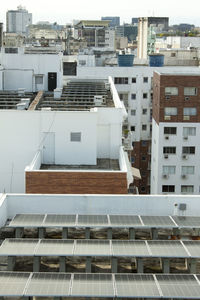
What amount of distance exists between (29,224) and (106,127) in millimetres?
11772

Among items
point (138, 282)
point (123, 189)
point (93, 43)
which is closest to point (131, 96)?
point (123, 189)

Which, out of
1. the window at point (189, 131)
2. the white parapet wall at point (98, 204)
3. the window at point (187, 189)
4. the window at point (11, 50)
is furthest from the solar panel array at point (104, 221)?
the window at point (11, 50)

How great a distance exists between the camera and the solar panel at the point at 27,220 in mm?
16688

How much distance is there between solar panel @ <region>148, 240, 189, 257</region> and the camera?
14.2m

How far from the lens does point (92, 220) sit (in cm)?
1722

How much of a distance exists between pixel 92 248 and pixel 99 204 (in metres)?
4.56

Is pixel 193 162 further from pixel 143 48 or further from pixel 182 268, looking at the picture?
pixel 143 48

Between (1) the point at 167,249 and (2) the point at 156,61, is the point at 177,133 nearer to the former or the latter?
(2) the point at 156,61

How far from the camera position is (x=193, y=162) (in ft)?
161

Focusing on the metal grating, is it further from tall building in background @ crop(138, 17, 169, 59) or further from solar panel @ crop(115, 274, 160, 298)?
tall building in background @ crop(138, 17, 169, 59)

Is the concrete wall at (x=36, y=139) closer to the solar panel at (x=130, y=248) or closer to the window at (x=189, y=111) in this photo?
the solar panel at (x=130, y=248)

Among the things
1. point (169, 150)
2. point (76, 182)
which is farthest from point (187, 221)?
point (169, 150)

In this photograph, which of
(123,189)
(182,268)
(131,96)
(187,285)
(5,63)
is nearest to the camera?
(187,285)

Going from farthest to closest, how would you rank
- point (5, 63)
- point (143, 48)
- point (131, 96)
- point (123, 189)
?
point (143, 48) → point (131, 96) → point (5, 63) → point (123, 189)
